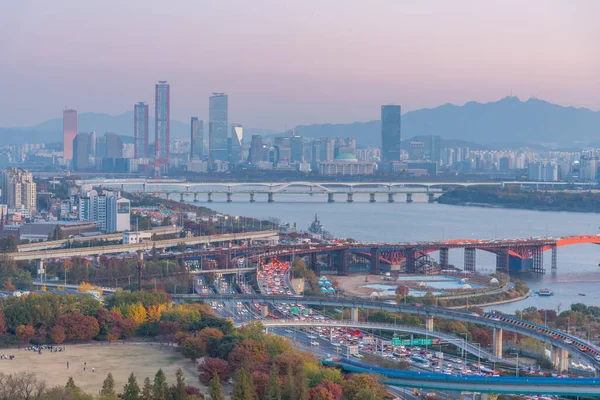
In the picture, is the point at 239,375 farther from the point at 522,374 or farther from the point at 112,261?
the point at 112,261

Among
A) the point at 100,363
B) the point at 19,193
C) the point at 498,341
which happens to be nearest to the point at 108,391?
the point at 100,363

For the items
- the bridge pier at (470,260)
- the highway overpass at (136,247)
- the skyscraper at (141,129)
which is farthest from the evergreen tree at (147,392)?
the skyscraper at (141,129)

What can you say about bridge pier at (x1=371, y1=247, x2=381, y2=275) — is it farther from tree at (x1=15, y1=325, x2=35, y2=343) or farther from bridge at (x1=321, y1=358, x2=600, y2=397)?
bridge at (x1=321, y1=358, x2=600, y2=397)

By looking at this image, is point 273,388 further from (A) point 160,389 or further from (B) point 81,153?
(B) point 81,153

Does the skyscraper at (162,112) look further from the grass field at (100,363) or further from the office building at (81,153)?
the grass field at (100,363)

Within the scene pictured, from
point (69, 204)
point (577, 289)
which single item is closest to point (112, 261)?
point (577, 289)
